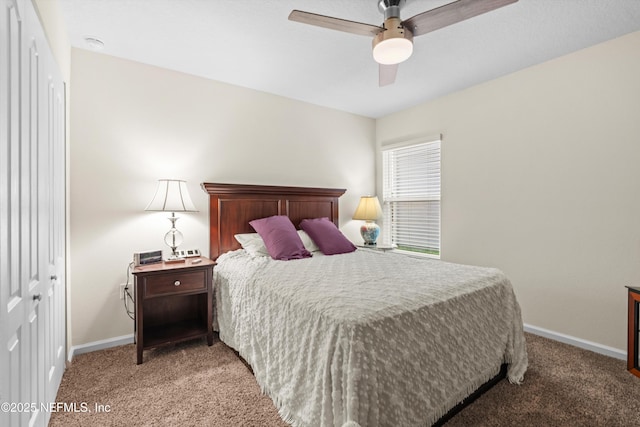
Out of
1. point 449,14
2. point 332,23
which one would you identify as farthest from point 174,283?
point 449,14

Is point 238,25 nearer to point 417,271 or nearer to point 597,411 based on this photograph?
point 417,271

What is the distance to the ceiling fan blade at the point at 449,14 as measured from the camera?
5.14 ft

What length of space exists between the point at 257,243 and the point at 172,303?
0.95 meters

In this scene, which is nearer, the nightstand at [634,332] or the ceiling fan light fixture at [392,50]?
the ceiling fan light fixture at [392,50]

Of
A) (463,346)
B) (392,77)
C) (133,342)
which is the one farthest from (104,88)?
(463,346)

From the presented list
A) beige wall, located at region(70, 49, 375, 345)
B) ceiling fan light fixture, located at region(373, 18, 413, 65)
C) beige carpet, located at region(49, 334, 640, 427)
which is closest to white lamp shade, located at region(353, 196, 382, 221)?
beige wall, located at region(70, 49, 375, 345)

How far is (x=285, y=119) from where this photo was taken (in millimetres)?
3604

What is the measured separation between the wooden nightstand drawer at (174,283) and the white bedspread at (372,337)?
0.33 metres

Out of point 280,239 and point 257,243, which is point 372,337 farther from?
point 257,243

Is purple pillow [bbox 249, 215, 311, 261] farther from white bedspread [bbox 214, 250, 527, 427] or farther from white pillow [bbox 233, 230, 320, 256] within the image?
white bedspread [bbox 214, 250, 527, 427]

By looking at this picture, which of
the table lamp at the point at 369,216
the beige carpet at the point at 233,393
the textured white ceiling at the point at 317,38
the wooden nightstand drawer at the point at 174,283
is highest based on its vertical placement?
the textured white ceiling at the point at 317,38

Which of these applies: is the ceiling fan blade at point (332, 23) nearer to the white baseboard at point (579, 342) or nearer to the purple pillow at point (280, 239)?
the purple pillow at point (280, 239)

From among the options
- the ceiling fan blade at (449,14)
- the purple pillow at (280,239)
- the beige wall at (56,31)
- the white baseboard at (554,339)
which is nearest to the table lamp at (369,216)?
the purple pillow at (280,239)

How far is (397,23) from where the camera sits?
1.80 metres
